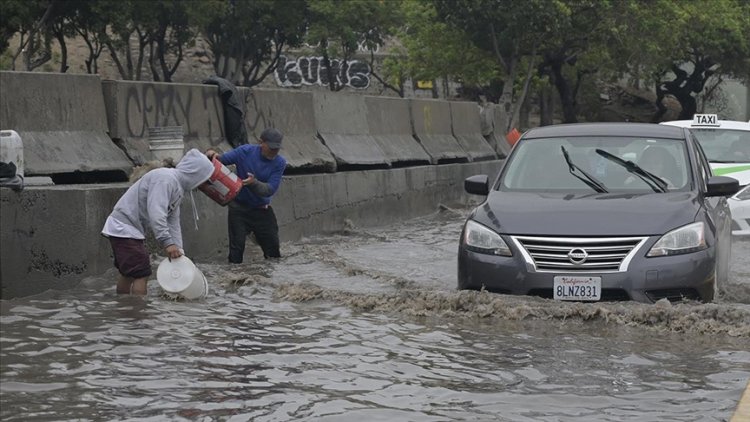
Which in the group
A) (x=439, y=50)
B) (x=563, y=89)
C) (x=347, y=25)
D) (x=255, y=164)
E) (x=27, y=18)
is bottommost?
(x=255, y=164)

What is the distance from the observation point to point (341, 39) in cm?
5388

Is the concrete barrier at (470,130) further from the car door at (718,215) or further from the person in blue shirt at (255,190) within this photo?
the car door at (718,215)

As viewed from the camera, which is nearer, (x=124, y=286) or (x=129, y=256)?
(x=129, y=256)

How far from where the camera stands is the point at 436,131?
23047mm

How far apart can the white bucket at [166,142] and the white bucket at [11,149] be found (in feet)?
8.99

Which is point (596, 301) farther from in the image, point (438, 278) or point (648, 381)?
point (438, 278)

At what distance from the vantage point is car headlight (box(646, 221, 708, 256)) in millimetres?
9164

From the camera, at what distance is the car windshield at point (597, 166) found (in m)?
10.4

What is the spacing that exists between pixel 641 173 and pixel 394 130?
34.2 feet

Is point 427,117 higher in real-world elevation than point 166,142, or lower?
higher

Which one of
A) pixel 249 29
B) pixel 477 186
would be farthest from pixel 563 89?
pixel 477 186

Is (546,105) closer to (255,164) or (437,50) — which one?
(437,50)

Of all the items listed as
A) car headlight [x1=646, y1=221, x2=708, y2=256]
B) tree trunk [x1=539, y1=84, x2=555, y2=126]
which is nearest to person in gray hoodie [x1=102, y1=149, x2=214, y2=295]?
car headlight [x1=646, y1=221, x2=708, y2=256]

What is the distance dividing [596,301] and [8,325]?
13.3 ft
